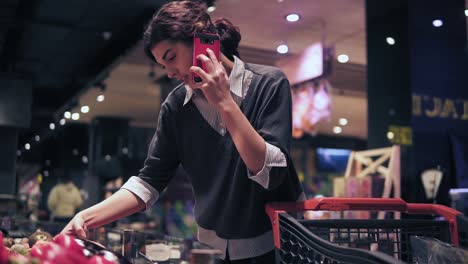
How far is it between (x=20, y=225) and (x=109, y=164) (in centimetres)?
828

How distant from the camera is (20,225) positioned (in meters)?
3.05

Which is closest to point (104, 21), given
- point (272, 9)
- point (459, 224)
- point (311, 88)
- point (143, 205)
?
point (272, 9)

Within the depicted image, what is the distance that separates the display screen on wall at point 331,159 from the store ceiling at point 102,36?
7582 millimetres

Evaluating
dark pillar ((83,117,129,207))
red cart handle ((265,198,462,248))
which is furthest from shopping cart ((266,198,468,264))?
dark pillar ((83,117,129,207))

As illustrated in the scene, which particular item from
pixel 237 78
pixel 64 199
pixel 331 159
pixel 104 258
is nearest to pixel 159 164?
pixel 237 78

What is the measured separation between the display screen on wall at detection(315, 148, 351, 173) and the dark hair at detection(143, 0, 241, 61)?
587 inches

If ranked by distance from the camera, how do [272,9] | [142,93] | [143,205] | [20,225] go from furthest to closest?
1. [142,93]
2. [272,9]
3. [20,225]
4. [143,205]

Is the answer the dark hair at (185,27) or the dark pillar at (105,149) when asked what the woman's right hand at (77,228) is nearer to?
the dark hair at (185,27)

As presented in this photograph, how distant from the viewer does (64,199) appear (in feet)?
24.2

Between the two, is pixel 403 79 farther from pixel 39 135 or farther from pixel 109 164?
pixel 109 164

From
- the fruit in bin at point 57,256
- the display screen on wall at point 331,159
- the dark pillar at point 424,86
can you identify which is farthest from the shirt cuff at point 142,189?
the display screen on wall at point 331,159

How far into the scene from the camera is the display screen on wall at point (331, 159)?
1617 cm

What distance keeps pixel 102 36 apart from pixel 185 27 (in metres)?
4.92

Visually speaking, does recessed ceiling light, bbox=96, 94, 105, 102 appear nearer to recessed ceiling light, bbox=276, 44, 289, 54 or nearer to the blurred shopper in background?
the blurred shopper in background
